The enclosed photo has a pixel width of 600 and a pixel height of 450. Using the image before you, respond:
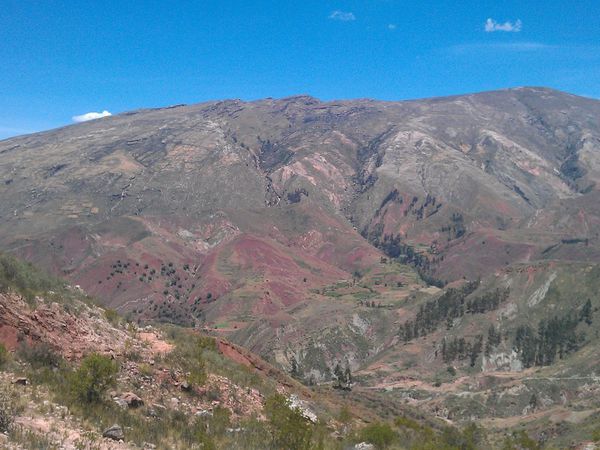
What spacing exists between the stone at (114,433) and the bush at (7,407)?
2804 millimetres

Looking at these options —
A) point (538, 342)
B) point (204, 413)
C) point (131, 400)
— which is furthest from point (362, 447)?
point (538, 342)

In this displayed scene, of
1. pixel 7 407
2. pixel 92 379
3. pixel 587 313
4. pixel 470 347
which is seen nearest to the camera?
pixel 7 407

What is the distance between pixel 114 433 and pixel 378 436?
19.5m

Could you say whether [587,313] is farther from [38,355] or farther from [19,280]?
[38,355]

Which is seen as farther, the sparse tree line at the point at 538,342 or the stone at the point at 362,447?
the sparse tree line at the point at 538,342

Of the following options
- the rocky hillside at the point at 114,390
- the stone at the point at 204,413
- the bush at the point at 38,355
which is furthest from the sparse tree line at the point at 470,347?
the bush at the point at 38,355

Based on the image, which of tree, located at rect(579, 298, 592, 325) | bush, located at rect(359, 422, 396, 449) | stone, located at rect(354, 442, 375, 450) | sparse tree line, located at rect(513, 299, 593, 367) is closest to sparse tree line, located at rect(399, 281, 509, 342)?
sparse tree line, located at rect(513, 299, 593, 367)

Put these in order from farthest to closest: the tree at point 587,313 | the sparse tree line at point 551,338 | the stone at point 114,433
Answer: the tree at point 587,313, the sparse tree line at point 551,338, the stone at point 114,433

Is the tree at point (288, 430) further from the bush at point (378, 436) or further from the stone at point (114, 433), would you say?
the bush at point (378, 436)

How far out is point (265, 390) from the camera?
30.6m

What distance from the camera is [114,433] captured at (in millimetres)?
17344

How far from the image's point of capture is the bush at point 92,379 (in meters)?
19.4

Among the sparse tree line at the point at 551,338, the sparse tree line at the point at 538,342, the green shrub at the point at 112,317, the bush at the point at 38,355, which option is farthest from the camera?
the sparse tree line at the point at 538,342

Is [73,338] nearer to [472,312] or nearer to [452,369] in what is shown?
[452,369]
